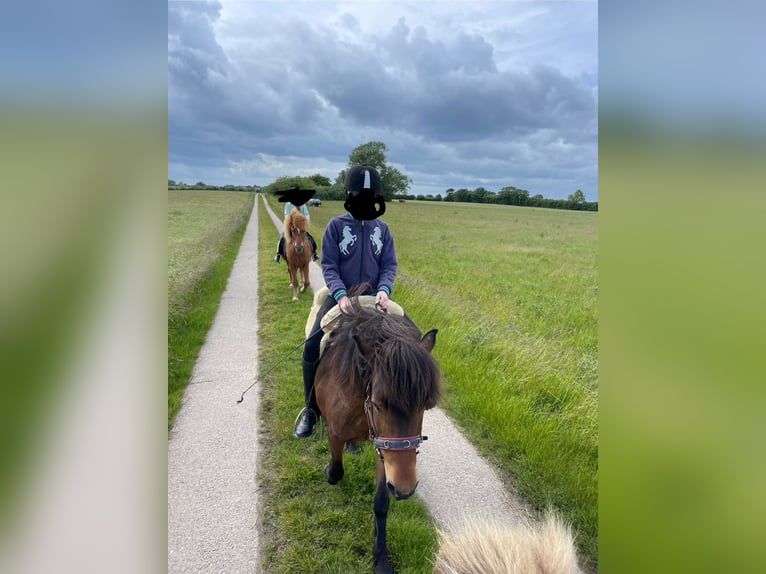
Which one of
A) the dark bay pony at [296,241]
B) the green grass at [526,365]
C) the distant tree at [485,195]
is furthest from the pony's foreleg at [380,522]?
the dark bay pony at [296,241]

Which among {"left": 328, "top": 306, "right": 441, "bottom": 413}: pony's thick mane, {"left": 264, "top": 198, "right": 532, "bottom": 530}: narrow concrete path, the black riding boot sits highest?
{"left": 328, "top": 306, "right": 441, "bottom": 413}: pony's thick mane

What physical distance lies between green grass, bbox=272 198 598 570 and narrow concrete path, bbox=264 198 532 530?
167mm

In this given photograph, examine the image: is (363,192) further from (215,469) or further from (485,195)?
(485,195)

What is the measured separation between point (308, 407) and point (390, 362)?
1.76 m

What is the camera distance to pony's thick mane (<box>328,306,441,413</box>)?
237 cm

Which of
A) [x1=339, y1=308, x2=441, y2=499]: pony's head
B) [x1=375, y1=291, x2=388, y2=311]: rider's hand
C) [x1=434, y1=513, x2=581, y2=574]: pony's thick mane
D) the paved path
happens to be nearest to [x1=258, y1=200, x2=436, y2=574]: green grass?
the paved path

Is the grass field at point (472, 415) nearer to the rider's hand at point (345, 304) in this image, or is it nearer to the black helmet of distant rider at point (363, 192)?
the black helmet of distant rider at point (363, 192)

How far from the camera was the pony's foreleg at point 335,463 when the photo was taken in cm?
329

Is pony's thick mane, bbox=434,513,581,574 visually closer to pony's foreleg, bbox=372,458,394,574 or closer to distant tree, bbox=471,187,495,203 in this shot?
pony's foreleg, bbox=372,458,394,574

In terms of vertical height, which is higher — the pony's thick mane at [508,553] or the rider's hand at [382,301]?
the rider's hand at [382,301]

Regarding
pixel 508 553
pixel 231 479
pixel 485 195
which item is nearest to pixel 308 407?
pixel 231 479

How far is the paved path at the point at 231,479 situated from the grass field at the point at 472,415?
160mm
